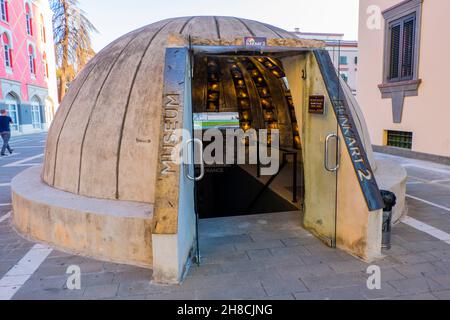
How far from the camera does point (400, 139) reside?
1426 cm

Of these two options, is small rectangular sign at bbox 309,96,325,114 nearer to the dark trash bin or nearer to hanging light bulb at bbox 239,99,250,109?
the dark trash bin

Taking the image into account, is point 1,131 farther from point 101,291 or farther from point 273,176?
point 101,291

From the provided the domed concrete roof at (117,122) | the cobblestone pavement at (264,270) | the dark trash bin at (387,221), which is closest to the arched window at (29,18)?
the domed concrete roof at (117,122)

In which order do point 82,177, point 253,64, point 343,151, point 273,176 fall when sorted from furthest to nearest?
1. point 253,64
2. point 273,176
3. point 82,177
4. point 343,151

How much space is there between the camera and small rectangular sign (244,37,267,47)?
14.5 feet

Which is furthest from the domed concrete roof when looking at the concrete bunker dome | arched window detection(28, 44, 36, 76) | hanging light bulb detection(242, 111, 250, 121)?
arched window detection(28, 44, 36, 76)

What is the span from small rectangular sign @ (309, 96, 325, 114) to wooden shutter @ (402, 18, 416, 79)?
10.1 metres

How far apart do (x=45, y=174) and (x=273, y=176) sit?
555cm

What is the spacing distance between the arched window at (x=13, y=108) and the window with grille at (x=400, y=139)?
81.3 feet

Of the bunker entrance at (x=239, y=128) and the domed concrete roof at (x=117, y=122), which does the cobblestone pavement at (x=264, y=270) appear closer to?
the domed concrete roof at (x=117, y=122)

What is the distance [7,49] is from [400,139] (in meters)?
26.3

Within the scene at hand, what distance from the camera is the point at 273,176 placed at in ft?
30.7

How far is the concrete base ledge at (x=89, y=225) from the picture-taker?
4316 millimetres
